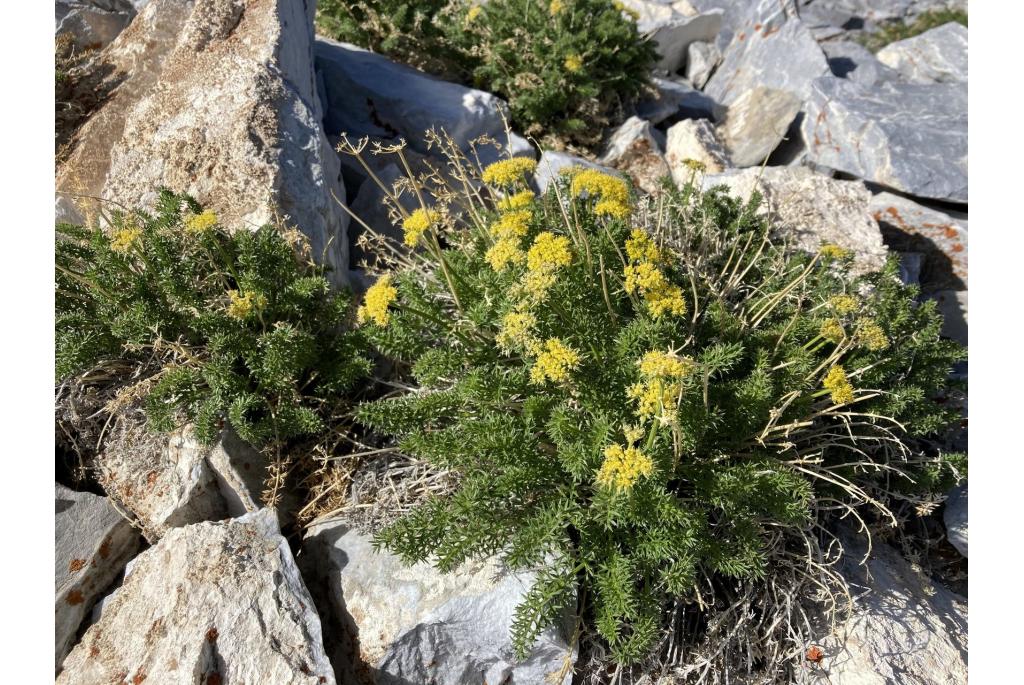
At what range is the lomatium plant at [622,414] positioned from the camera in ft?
8.16

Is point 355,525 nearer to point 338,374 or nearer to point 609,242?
point 338,374

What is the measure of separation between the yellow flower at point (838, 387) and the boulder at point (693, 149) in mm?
2965

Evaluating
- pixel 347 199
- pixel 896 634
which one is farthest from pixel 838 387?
pixel 347 199

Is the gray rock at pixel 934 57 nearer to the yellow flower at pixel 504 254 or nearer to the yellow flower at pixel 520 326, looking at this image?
the yellow flower at pixel 504 254

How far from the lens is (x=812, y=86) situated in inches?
239

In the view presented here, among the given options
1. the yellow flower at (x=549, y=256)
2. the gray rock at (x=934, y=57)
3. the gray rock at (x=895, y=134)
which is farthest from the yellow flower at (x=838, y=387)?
the gray rock at (x=934, y=57)

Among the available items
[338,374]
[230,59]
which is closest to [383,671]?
[338,374]

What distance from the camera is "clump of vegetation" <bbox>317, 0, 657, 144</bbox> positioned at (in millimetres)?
5594

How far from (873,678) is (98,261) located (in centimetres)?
404

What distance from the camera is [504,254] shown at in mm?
2635

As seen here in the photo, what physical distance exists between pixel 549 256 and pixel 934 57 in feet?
24.3

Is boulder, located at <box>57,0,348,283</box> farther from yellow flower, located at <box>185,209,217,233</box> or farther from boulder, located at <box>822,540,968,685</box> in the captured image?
boulder, located at <box>822,540,968,685</box>

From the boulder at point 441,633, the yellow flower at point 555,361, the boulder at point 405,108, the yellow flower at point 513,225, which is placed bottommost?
the boulder at point 441,633

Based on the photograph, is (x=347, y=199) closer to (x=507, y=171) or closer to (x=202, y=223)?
(x=202, y=223)
